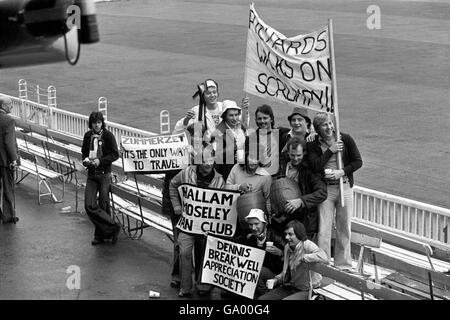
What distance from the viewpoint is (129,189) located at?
538 inches

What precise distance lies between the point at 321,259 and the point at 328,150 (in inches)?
56.7

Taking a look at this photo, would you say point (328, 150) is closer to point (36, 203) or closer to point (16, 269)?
point (16, 269)

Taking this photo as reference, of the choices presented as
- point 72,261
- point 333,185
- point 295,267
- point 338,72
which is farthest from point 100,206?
point 338,72

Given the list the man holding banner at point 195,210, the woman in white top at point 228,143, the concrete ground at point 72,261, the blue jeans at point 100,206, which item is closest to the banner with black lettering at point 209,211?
the man holding banner at point 195,210

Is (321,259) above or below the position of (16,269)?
above

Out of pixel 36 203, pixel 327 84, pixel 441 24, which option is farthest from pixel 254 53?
pixel 441 24

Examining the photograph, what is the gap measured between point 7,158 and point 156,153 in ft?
8.47

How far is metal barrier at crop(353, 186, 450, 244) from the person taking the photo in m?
10.9

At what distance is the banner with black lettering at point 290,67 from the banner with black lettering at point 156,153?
116 centimetres

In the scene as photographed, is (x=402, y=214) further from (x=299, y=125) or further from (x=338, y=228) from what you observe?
(x=299, y=125)

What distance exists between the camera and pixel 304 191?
10555 mm

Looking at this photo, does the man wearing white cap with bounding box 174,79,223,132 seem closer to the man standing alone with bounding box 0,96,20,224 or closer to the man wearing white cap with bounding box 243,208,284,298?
the man wearing white cap with bounding box 243,208,284,298

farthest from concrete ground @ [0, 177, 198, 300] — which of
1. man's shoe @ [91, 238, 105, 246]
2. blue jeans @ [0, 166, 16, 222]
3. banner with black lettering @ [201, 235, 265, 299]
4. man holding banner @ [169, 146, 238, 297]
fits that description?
banner with black lettering @ [201, 235, 265, 299]
